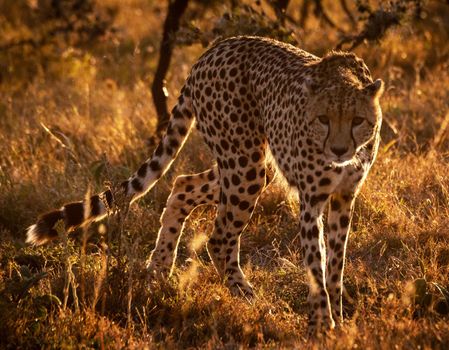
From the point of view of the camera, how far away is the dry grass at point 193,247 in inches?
146

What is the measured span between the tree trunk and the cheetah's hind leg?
1681mm

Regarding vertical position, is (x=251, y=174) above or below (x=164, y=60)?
below

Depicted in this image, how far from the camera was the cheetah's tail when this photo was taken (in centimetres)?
433

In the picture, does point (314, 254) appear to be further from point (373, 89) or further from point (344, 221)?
point (373, 89)

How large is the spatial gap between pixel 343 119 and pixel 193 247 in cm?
114

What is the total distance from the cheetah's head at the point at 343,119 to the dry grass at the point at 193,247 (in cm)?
61

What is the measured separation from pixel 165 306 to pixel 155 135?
240 cm

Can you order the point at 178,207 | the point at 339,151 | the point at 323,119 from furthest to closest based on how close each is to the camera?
the point at 178,207 → the point at 323,119 → the point at 339,151

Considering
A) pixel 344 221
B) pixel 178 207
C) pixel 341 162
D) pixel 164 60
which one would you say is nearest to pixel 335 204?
pixel 344 221

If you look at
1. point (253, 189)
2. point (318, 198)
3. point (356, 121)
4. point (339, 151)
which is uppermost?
point (356, 121)

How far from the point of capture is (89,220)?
4.37 m

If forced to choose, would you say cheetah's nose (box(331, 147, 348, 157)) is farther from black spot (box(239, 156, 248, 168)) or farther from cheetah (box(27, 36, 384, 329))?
black spot (box(239, 156, 248, 168))

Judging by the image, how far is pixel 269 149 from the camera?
4.48m

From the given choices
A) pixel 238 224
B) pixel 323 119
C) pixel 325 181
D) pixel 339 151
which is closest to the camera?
pixel 339 151
